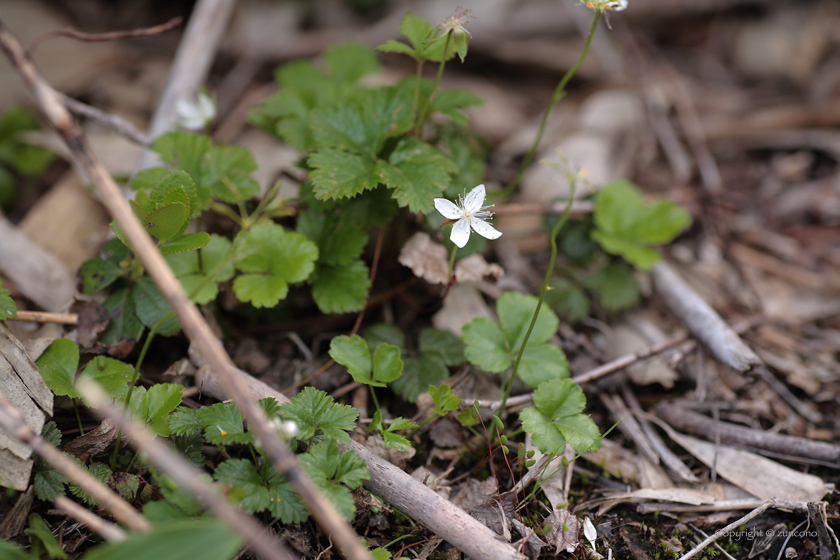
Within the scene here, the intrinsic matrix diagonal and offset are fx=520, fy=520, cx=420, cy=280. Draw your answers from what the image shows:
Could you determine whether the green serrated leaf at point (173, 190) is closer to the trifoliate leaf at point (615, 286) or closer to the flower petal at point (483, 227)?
the flower petal at point (483, 227)

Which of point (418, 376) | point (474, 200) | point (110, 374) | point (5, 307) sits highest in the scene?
point (474, 200)

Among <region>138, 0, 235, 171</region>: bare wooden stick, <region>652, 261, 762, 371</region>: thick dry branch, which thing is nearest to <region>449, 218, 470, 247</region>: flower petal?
<region>652, 261, 762, 371</region>: thick dry branch

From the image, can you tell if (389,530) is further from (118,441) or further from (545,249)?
(545,249)

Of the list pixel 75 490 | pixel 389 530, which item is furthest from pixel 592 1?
pixel 75 490

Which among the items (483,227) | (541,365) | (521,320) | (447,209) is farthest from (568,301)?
(447,209)

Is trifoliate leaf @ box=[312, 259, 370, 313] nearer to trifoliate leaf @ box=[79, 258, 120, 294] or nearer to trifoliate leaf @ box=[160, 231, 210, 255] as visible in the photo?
trifoliate leaf @ box=[160, 231, 210, 255]

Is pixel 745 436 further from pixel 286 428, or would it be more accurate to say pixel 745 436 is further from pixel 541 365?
pixel 286 428
